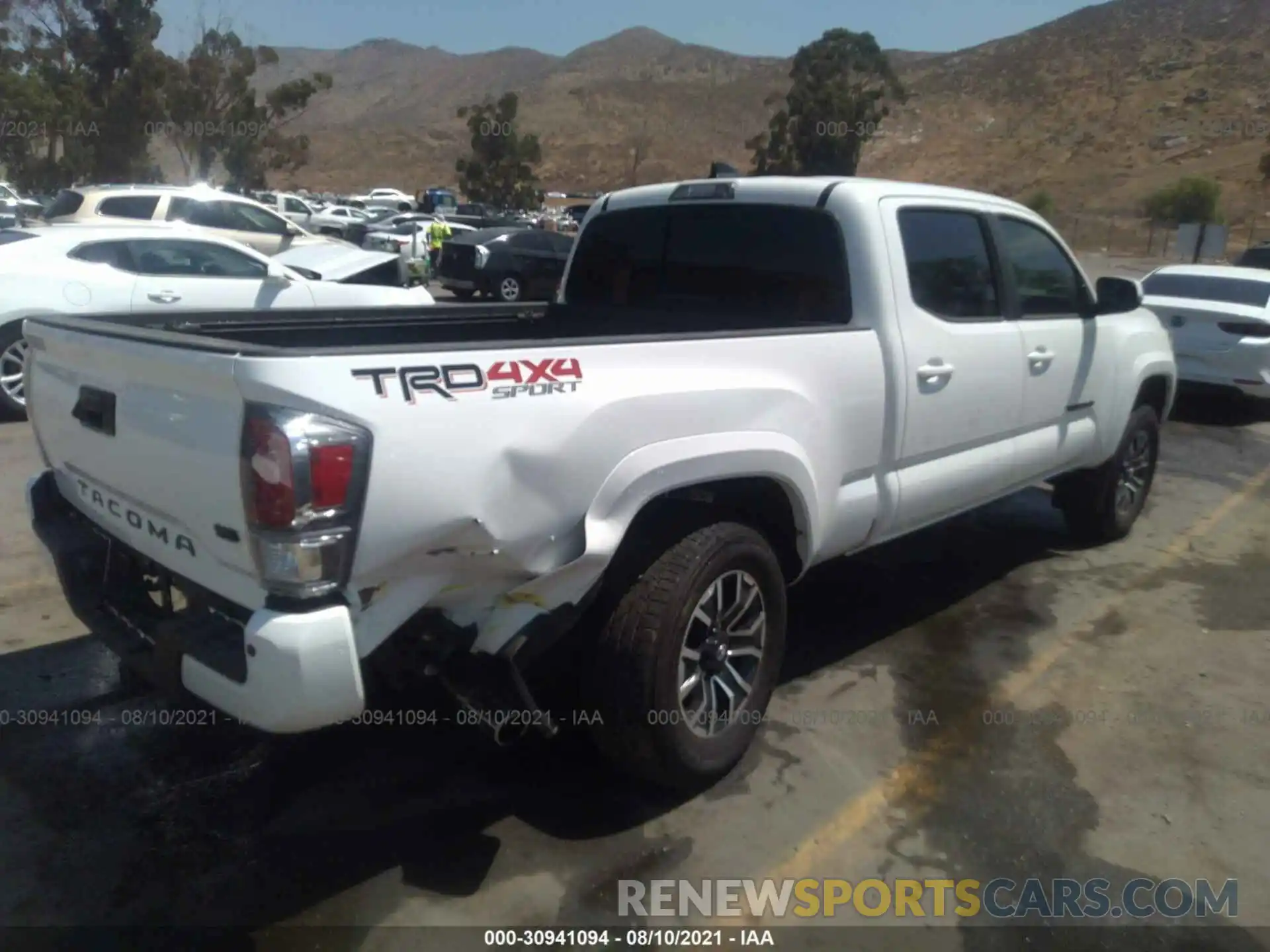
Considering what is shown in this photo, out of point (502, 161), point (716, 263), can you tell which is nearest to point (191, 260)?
point (716, 263)

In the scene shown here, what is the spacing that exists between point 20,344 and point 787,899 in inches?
302

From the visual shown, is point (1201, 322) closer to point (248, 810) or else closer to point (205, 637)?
point (248, 810)

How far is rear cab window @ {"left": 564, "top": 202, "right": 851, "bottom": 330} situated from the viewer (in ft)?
13.4

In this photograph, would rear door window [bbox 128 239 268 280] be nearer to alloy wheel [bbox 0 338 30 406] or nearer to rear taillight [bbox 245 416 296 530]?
alloy wheel [bbox 0 338 30 406]

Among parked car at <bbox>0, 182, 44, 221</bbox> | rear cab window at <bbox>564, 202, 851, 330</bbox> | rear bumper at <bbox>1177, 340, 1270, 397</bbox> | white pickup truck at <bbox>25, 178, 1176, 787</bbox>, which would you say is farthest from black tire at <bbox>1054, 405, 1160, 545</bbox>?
parked car at <bbox>0, 182, 44, 221</bbox>

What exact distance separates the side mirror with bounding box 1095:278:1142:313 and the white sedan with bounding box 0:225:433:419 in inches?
178

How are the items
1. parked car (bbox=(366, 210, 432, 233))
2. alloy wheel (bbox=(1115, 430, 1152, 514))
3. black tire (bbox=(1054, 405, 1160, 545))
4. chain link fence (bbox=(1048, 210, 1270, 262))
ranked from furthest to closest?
chain link fence (bbox=(1048, 210, 1270, 262)) < parked car (bbox=(366, 210, 432, 233)) < alloy wheel (bbox=(1115, 430, 1152, 514)) < black tire (bbox=(1054, 405, 1160, 545))

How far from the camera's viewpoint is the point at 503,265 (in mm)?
18703

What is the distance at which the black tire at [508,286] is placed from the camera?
1872 cm

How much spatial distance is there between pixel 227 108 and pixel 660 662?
42872 millimetres

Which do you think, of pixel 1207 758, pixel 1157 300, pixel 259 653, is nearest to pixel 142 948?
pixel 259 653

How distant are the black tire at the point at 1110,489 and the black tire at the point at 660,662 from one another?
3402mm

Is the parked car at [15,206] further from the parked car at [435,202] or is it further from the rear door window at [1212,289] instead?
the rear door window at [1212,289]

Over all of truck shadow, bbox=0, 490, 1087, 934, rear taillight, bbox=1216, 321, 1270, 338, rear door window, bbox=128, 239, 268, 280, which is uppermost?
rear door window, bbox=128, 239, 268, 280
